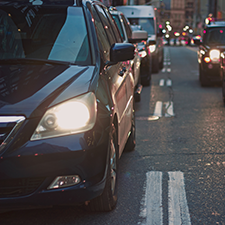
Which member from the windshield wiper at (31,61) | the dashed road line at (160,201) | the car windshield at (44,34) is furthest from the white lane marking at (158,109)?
the windshield wiper at (31,61)

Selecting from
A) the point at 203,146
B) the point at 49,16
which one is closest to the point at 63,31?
the point at 49,16

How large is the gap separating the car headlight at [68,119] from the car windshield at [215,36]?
1018 cm

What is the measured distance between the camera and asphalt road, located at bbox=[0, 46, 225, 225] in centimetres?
361

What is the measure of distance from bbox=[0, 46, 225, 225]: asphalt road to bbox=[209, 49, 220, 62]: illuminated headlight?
3555 millimetres

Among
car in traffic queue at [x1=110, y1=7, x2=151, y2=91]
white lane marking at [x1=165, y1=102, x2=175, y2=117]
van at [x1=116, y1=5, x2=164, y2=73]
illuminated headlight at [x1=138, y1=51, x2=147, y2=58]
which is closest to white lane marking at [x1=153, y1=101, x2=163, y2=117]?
white lane marking at [x1=165, y1=102, x2=175, y2=117]

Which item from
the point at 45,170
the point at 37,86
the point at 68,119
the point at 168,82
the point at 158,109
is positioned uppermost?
the point at 37,86

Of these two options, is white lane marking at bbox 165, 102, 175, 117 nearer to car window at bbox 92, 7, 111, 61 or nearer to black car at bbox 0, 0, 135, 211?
car window at bbox 92, 7, 111, 61

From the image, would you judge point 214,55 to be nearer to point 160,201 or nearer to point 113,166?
point 160,201

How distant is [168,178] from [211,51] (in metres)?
8.24

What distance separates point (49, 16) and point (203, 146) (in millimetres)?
2924

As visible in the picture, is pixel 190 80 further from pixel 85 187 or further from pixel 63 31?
pixel 85 187

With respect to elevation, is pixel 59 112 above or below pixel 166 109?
above

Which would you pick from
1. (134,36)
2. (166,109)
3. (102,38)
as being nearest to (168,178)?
(102,38)

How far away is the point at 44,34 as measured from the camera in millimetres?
4199
